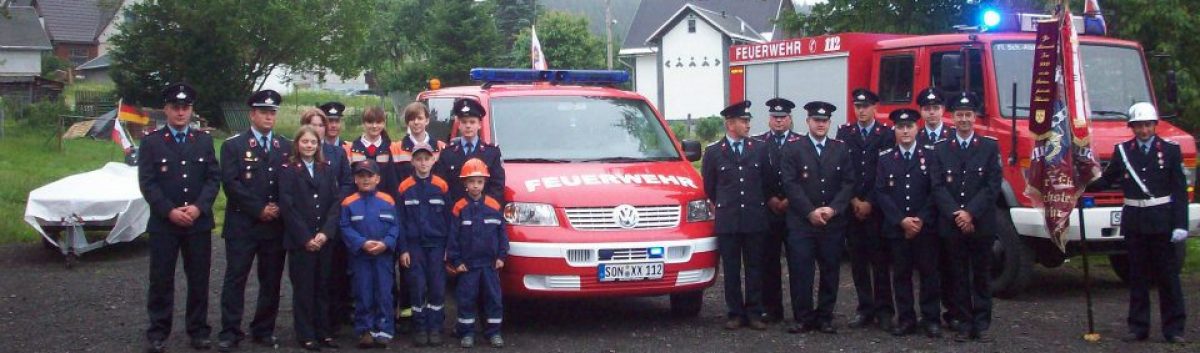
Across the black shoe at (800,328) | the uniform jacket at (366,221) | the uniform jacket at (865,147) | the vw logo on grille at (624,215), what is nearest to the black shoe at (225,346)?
the uniform jacket at (366,221)

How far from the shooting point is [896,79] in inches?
430

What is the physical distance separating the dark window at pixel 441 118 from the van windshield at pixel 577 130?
62 cm

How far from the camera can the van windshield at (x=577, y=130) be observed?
8781mm

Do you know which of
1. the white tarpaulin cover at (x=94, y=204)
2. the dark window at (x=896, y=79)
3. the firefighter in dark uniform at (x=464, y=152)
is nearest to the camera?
the firefighter in dark uniform at (x=464, y=152)

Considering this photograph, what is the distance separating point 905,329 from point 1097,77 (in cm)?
346

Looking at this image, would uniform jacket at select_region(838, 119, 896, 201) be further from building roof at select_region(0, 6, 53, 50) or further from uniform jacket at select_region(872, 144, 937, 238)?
building roof at select_region(0, 6, 53, 50)

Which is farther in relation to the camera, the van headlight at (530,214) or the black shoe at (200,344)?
the van headlight at (530,214)

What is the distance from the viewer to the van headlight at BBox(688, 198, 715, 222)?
323 inches

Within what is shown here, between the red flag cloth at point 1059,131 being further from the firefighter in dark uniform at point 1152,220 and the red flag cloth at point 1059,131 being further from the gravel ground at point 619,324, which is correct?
the gravel ground at point 619,324

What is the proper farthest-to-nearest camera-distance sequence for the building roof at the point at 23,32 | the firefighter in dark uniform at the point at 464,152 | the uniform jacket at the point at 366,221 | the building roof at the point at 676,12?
the building roof at the point at 23,32 → the building roof at the point at 676,12 → the firefighter in dark uniform at the point at 464,152 → the uniform jacket at the point at 366,221

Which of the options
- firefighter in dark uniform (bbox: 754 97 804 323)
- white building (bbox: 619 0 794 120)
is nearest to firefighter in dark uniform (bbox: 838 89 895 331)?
firefighter in dark uniform (bbox: 754 97 804 323)

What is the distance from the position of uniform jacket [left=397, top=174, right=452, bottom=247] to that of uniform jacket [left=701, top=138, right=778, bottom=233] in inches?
71.7

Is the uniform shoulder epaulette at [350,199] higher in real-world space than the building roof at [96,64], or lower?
lower

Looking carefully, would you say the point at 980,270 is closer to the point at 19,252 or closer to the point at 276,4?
the point at 19,252
